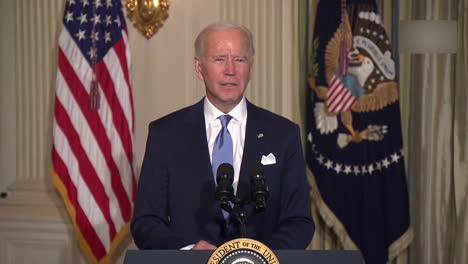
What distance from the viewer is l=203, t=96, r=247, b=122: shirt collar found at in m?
2.40

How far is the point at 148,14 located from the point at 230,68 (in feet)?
7.76

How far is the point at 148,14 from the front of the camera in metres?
4.47

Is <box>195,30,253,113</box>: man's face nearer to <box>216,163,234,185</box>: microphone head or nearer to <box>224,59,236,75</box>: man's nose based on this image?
<box>224,59,236,75</box>: man's nose

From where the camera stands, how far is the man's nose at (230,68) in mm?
2256

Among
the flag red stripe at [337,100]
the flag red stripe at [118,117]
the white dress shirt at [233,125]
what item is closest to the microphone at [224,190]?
the white dress shirt at [233,125]

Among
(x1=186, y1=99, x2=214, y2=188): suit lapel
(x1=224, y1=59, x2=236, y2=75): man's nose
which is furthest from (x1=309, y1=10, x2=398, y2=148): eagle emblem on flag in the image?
(x1=224, y1=59, x2=236, y2=75): man's nose

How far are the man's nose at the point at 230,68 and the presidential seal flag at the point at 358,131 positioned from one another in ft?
6.18

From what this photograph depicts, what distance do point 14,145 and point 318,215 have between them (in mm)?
2327

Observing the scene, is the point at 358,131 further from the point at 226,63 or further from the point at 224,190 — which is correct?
the point at 224,190

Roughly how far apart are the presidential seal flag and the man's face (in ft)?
6.05

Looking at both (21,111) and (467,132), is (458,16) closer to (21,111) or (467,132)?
(467,132)

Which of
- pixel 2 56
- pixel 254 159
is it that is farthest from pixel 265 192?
pixel 2 56

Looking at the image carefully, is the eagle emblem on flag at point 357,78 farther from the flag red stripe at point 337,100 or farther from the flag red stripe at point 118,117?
the flag red stripe at point 118,117

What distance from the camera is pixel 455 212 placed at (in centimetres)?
414
